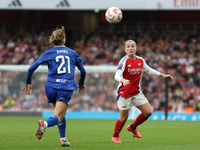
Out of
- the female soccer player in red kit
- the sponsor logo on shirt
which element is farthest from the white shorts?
the sponsor logo on shirt

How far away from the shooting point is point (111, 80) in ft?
54.8

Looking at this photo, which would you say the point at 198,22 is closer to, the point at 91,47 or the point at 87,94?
the point at 91,47

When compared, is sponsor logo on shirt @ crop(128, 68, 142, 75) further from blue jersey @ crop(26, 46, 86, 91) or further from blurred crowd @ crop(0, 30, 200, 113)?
blurred crowd @ crop(0, 30, 200, 113)

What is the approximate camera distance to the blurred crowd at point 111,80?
1619 centimetres

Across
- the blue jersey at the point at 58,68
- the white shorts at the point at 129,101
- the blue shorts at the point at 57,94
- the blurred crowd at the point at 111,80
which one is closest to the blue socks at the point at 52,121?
the blue shorts at the point at 57,94

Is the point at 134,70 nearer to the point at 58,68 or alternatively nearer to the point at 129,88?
the point at 129,88

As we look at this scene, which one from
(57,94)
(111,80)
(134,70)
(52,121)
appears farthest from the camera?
(111,80)

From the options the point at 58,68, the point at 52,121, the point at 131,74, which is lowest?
the point at 52,121

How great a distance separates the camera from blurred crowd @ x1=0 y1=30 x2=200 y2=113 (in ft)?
53.1

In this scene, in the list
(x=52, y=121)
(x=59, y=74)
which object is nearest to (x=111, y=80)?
(x=59, y=74)

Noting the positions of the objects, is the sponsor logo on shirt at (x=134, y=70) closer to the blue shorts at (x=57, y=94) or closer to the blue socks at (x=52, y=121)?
the blue shorts at (x=57, y=94)

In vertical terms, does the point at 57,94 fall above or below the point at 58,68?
below

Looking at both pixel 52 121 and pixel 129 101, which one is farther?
pixel 129 101

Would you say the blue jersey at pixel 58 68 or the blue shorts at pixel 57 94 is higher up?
the blue jersey at pixel 58 68
